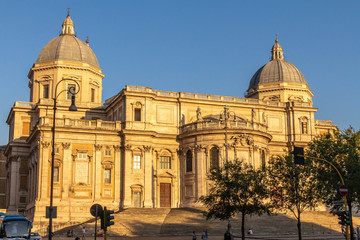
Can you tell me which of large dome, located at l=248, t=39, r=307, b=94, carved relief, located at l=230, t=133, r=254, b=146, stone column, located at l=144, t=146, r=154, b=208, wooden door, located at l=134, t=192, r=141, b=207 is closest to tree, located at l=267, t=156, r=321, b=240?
carved relief, located at l=230, t=133, r=254, b=146

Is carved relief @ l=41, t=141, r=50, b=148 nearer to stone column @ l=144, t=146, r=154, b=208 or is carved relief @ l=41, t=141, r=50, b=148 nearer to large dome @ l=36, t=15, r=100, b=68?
stone column @ l=144, t=146, r=154, b=208

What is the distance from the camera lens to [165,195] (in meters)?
67.1

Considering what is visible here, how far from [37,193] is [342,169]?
35.5 m

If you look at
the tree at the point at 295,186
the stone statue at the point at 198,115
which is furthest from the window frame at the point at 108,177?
the tree at the point at 295,186

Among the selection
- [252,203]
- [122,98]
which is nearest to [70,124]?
[122,98]

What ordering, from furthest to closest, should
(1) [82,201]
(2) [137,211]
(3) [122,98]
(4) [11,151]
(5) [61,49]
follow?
(5) [61,49]
(4) [11,151]
(3) [122,98]
(1) [82,201]
(2) [137,211]

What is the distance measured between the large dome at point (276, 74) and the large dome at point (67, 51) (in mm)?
25816

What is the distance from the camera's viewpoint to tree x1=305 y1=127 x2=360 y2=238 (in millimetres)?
41562

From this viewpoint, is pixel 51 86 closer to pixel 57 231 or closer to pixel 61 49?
pixel 61 49

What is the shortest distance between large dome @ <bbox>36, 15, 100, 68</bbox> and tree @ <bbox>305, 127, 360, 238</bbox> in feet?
139

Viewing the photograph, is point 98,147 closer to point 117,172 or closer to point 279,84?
point 117,172

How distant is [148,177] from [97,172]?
20.6 ft

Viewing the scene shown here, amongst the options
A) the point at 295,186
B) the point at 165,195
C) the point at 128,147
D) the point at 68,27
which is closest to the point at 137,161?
the point at 128,147

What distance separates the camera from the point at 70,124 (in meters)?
64.2
